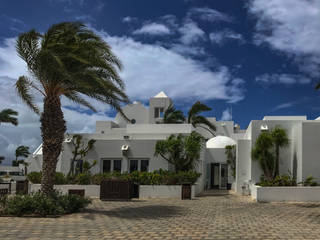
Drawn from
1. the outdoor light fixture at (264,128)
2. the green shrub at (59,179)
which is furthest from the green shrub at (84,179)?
the outdoor light fixture at (264,128)

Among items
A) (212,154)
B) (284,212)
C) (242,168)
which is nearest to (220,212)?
(284,212)

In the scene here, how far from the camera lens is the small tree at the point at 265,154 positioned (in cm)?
1953

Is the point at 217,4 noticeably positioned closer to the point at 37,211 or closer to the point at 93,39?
the point at 93,39

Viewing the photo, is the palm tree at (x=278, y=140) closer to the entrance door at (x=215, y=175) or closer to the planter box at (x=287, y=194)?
the planter box at (x=287, y=194)

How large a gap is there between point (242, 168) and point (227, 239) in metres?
15.1

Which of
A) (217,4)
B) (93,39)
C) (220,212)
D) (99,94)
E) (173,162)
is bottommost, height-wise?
(220,212)

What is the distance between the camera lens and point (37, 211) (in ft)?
39.3

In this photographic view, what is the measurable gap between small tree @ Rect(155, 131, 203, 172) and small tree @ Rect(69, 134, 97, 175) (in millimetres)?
4392

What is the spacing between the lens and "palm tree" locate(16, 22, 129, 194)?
12.8 meters

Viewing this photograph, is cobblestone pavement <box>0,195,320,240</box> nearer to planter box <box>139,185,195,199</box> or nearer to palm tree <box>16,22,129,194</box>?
palm tree <box>16,22,129,194</box>

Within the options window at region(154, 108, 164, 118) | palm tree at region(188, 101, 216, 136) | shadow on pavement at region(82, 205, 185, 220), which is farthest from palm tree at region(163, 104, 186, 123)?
shadow on pavement at region(82, 205, 185, 220)

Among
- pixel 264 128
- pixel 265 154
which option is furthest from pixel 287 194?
pixel 264 128

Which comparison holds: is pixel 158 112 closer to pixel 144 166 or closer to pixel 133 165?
pixel 133 165

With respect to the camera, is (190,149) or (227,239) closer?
(227,239)
